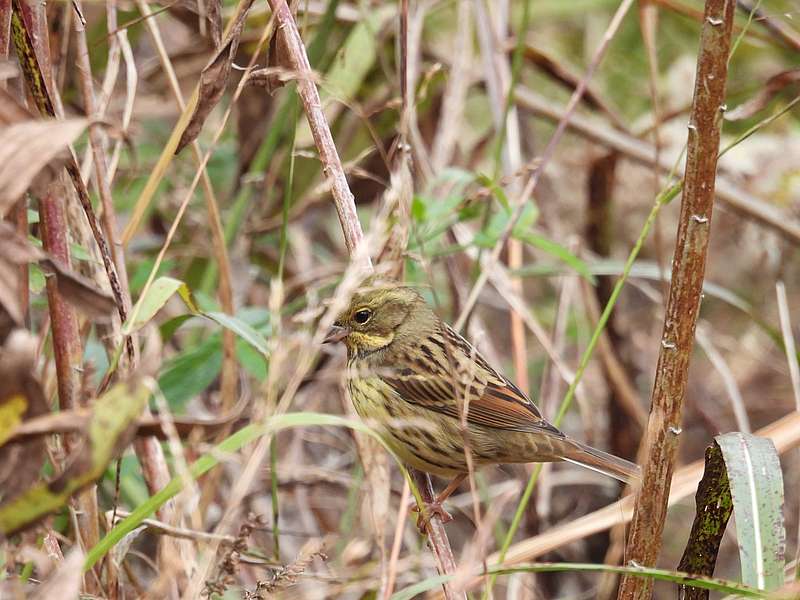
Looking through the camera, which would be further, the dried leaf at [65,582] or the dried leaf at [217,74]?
the dried leaf at [217,74]

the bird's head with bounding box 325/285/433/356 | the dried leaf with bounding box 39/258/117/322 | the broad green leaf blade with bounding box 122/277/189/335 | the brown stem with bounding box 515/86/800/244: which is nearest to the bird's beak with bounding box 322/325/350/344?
the bird's head with bounding box 325/285/433/356

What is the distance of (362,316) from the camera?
3.10m

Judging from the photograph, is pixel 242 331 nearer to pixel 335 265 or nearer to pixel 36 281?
pixel 36 281

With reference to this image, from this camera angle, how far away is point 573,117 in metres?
4.24

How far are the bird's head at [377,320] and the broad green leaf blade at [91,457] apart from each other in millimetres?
1736

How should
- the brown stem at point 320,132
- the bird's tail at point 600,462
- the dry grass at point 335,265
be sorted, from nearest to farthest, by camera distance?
the dry grass at point 335,265
the brown stem at point 320,132
the bird's tail at point 600,462

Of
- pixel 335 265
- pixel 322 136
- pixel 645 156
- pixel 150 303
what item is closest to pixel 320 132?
pixel 322 136

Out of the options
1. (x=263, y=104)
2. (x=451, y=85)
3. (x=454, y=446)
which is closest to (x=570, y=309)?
(x=451, y=85)

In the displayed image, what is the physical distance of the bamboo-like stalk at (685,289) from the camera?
177 centimetres

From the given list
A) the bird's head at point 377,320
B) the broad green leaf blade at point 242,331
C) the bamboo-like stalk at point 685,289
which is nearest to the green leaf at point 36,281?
the broad green leaf blade at point 242,331

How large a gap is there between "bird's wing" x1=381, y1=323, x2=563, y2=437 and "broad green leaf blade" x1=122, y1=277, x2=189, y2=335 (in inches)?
46.8

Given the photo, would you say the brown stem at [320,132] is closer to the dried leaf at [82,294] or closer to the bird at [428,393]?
the bird at [428,393]

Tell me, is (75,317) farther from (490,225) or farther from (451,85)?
(451,85)

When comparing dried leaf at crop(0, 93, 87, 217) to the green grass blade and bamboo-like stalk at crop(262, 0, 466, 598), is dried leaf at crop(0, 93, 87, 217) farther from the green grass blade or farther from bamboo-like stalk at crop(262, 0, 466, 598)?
bamboo-like stalk at crop(262, 0, 466, 598)
